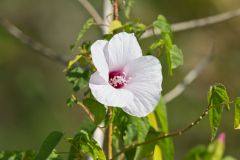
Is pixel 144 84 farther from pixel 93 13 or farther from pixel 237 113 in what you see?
pixel 93 13

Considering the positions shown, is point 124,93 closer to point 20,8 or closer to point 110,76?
point 110,76

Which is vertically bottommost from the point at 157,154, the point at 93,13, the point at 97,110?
the point at 157,154

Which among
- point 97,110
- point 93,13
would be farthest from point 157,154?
point 93,13

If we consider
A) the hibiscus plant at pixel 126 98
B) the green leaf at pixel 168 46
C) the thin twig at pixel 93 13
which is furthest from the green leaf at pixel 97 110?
the thin twig at pixel 93 13

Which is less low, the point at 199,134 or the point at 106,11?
the point at 106,11

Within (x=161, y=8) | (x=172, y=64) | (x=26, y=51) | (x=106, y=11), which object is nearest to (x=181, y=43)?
(x=161, y=8)

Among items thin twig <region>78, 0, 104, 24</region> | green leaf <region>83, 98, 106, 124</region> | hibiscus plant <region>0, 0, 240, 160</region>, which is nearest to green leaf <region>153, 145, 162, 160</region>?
hibiscus plant <region>0, 0, 240, 160</region>
